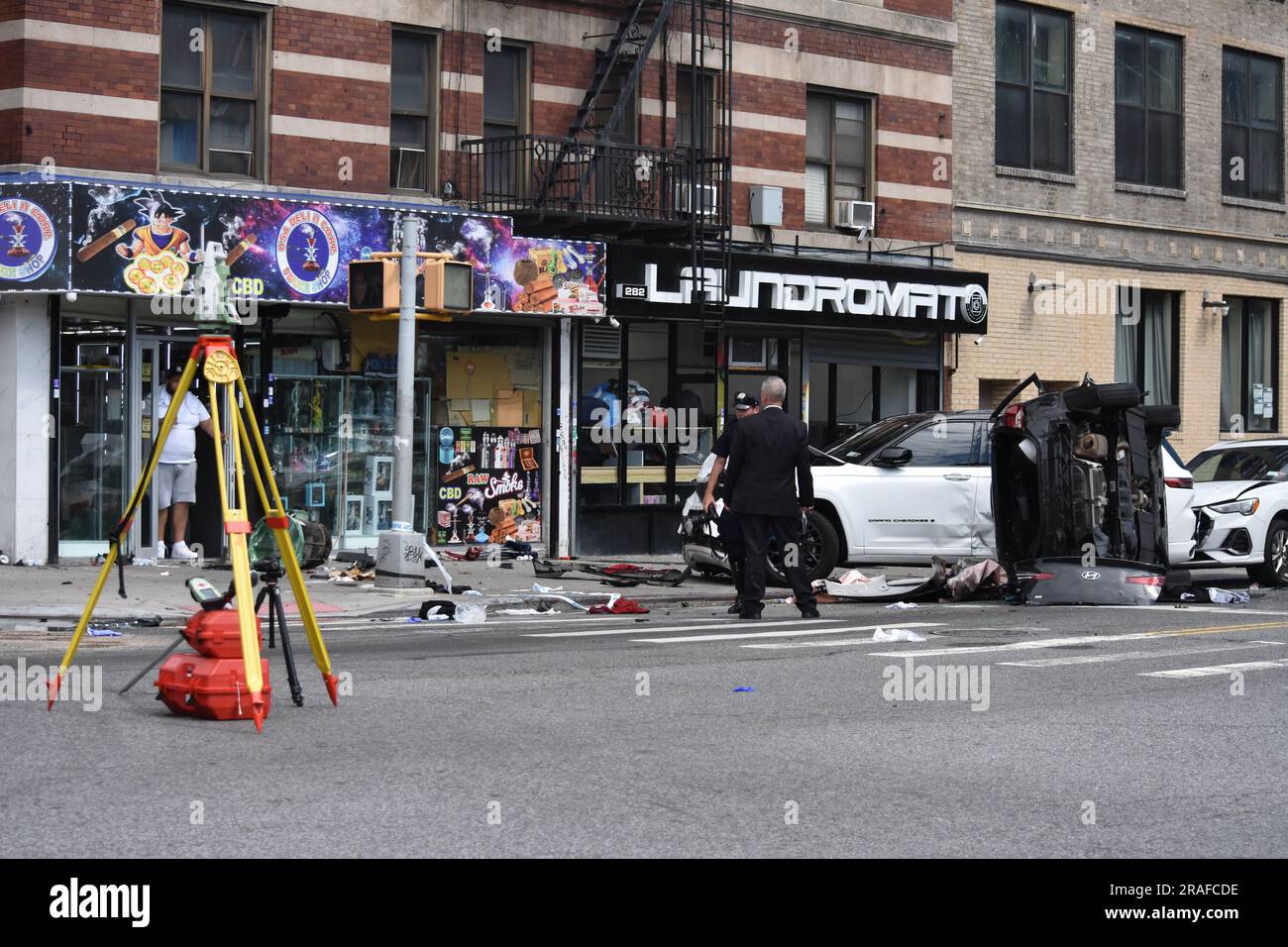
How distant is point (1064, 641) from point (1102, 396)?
346 cm

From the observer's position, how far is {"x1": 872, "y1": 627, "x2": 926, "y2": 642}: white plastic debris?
12.9m

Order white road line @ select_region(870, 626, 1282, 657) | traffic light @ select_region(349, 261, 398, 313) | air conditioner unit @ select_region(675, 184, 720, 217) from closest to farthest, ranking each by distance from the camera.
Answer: white road line @ select_region(870, 626, 1282, 657)
traffic light @ select_region(349, 261, 398, 313)
air conditioner unit @ select_region(675, 184, 720, 217)

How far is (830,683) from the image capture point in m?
10.5

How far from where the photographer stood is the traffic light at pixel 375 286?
53.9 ft

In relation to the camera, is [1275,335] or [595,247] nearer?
[595,247]

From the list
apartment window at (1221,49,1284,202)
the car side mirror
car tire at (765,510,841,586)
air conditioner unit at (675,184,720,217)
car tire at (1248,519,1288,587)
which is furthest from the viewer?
apartment window at (1221,49,1284,202)

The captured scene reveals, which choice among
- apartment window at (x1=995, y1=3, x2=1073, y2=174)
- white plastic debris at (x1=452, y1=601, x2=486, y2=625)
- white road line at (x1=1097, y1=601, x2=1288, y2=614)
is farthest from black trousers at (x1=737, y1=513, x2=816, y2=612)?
apartment window at (x1=995, y1=3, x2=1073, y2=174)

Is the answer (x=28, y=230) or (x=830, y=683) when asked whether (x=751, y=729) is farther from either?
(x=28, y=230)

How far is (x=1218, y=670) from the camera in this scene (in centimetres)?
1120

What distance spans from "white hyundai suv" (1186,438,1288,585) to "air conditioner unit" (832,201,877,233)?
6.67m

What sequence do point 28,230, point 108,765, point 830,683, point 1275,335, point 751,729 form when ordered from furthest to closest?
point 1275,335
point 28,230
point 830,683
point 751,729
point 108,765

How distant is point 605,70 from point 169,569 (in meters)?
8.15

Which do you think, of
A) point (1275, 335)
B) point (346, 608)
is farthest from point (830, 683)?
point (1275, 335)

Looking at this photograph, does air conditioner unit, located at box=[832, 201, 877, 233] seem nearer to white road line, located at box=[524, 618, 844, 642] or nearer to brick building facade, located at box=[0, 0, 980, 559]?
brick building facade, located at box=[0, 0, 980, 559]
